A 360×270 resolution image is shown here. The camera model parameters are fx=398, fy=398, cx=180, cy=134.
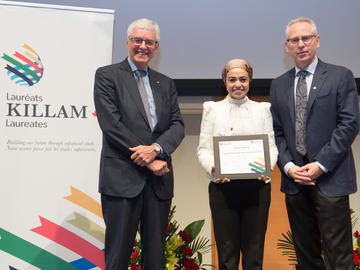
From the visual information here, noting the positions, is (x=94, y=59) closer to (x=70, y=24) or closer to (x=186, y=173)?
(x=70, y=24)

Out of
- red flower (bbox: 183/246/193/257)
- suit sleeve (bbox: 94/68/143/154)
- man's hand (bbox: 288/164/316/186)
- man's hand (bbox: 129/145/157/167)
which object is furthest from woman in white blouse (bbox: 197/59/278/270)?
red flower (bbox: 183/246/193/257)

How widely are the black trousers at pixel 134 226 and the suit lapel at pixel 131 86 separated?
17.3 inches

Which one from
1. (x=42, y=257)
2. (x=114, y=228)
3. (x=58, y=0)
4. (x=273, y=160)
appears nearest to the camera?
(x=114, y=228)

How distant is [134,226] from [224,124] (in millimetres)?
808

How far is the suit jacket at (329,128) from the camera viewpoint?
232 cm

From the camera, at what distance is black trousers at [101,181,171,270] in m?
2.21

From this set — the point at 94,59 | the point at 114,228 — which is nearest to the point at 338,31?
the point at 94,59

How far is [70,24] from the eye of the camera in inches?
123

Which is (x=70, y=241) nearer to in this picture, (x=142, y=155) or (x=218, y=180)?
(x=142, y=155)

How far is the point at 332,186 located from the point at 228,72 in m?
0.92

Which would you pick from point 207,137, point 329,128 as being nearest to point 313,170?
point 329,128

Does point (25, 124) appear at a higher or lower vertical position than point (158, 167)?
higher

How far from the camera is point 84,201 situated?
121 inches

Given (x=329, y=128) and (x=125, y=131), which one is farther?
(x=329, y=128)
